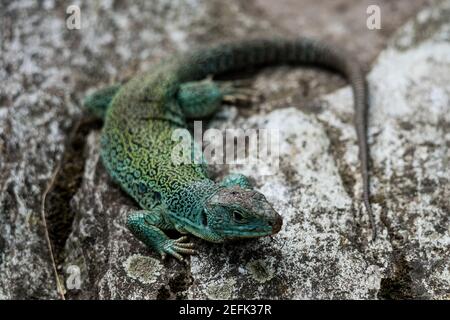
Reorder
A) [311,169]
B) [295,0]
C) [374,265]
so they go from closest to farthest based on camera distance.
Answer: [374,265]
[311,169]
[295,0]

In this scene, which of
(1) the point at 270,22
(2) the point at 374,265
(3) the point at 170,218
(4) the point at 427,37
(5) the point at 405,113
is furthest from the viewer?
(1) the point at 270,22

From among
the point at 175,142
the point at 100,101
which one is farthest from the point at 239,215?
the point at 100,101

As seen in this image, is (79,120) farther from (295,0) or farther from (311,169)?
(295,0)

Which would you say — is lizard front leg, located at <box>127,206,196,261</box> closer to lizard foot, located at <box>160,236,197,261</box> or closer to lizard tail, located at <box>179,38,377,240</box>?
lizard foot, located at <box>160,236,197,261</box>

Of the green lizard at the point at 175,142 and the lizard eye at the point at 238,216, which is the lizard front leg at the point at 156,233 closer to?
the green lizard at the point at 175,142
